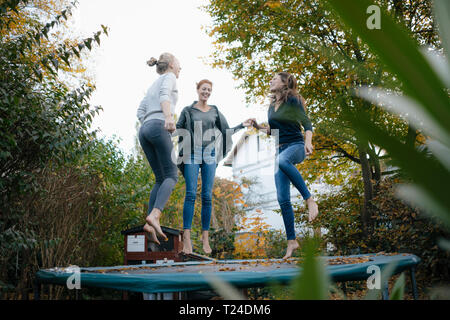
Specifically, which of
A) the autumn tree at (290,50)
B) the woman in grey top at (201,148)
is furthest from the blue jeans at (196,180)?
the autumn tree at (290,50)

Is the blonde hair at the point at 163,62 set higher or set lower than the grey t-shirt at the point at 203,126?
higher

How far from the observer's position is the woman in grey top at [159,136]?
2.66 meters

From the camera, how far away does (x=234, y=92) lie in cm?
682

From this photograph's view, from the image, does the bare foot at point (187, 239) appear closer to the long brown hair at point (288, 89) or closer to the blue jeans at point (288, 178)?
the blue jeans at point (288, 178)

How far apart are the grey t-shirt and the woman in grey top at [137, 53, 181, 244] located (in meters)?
0.43

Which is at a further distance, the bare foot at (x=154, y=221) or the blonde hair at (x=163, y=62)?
the blonde hair at (x=163, y=62)

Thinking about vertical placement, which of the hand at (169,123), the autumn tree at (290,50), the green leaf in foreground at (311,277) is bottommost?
the green leaf in foreground at (311,277)

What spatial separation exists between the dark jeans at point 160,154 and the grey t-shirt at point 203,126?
0.53m

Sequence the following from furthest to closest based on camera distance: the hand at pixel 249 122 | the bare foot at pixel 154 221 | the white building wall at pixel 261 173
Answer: the white building wall at pixel 261 173, the hand at pixel 249 122, the bare foot at pixel 154 221

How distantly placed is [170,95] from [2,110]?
120 centimetres

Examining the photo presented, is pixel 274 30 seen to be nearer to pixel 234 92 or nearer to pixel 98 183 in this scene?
pixel 234 92

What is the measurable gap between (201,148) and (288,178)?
3.01 ft

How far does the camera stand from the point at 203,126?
330cm
